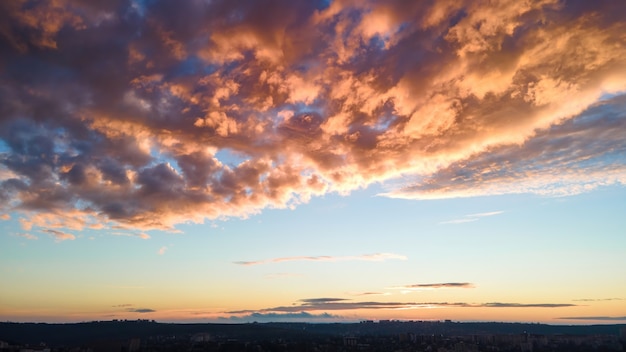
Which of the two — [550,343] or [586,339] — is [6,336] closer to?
[550,343]

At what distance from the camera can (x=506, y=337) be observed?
18362 cm

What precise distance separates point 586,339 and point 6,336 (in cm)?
19674

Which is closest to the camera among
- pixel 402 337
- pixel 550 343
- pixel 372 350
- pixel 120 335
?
pixel 372 350

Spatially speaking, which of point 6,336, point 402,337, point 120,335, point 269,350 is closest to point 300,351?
point 269,350

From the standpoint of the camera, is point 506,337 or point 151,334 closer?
point 506,337

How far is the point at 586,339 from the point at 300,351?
104959 mm

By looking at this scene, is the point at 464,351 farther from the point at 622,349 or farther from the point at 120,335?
the point at 120,335

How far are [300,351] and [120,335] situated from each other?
3317 inches

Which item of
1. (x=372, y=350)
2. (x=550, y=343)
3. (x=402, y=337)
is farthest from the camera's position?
(x=402, y=337)

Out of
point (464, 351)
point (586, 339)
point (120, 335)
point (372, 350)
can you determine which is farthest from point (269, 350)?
point (586, 339)

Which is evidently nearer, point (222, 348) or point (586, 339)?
point (222, 348)

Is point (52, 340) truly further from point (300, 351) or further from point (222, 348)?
point (300, 351)

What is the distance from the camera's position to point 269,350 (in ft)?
440

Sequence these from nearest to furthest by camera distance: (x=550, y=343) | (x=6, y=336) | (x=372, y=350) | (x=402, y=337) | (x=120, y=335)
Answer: (x=372, y=350), (x=6, y=336), (x=550, y=343), (x=120, y=335), (x=402, y=337)
